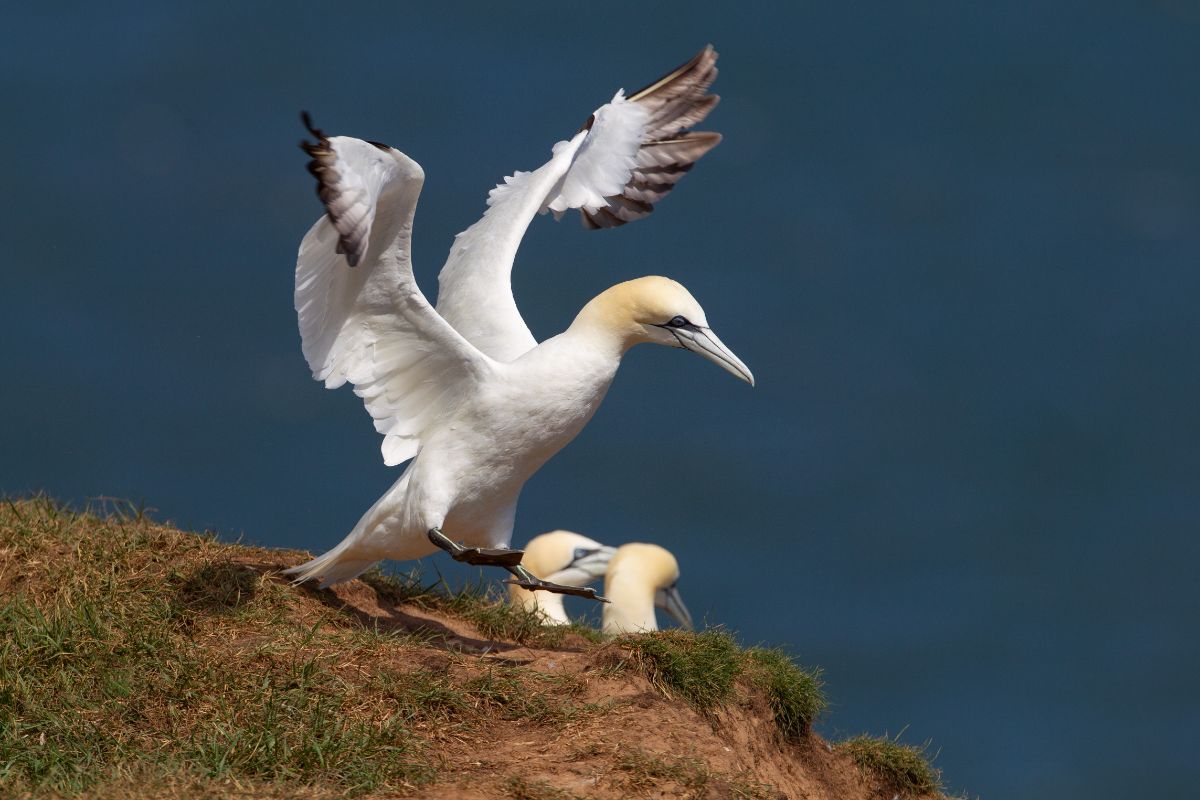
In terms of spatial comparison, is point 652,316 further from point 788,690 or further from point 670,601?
point 670,601

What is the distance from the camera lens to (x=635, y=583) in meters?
10.8

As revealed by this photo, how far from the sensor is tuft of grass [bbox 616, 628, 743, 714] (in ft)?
20.3

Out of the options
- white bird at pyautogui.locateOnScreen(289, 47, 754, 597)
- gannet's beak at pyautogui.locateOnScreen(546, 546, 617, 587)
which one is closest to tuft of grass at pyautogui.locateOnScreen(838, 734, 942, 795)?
white bird at pyautogui.locateOnScreen(289, 47, 754, 597)

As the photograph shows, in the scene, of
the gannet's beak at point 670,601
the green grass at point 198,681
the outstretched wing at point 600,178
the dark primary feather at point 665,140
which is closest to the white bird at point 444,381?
the green grass at point 198,681

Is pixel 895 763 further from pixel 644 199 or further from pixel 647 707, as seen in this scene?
pixel 644 199

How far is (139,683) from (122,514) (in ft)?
5.83

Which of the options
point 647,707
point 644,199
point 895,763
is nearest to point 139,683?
point 647,707

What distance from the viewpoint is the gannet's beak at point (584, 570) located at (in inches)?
501

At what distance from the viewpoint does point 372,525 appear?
7.01 meters

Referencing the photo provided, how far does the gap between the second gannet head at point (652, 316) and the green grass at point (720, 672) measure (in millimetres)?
1206

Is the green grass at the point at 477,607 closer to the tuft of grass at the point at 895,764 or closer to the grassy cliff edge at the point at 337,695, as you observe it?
the grassy cliff edge at the point at 337,695

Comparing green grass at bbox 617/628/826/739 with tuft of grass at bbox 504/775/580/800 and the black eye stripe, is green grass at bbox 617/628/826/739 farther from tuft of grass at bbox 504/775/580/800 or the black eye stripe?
the black eye stripe

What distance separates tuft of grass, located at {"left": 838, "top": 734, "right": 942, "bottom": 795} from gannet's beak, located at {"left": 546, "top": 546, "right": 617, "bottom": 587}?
5717mm

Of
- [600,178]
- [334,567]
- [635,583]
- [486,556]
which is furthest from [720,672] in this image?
[635,583]
